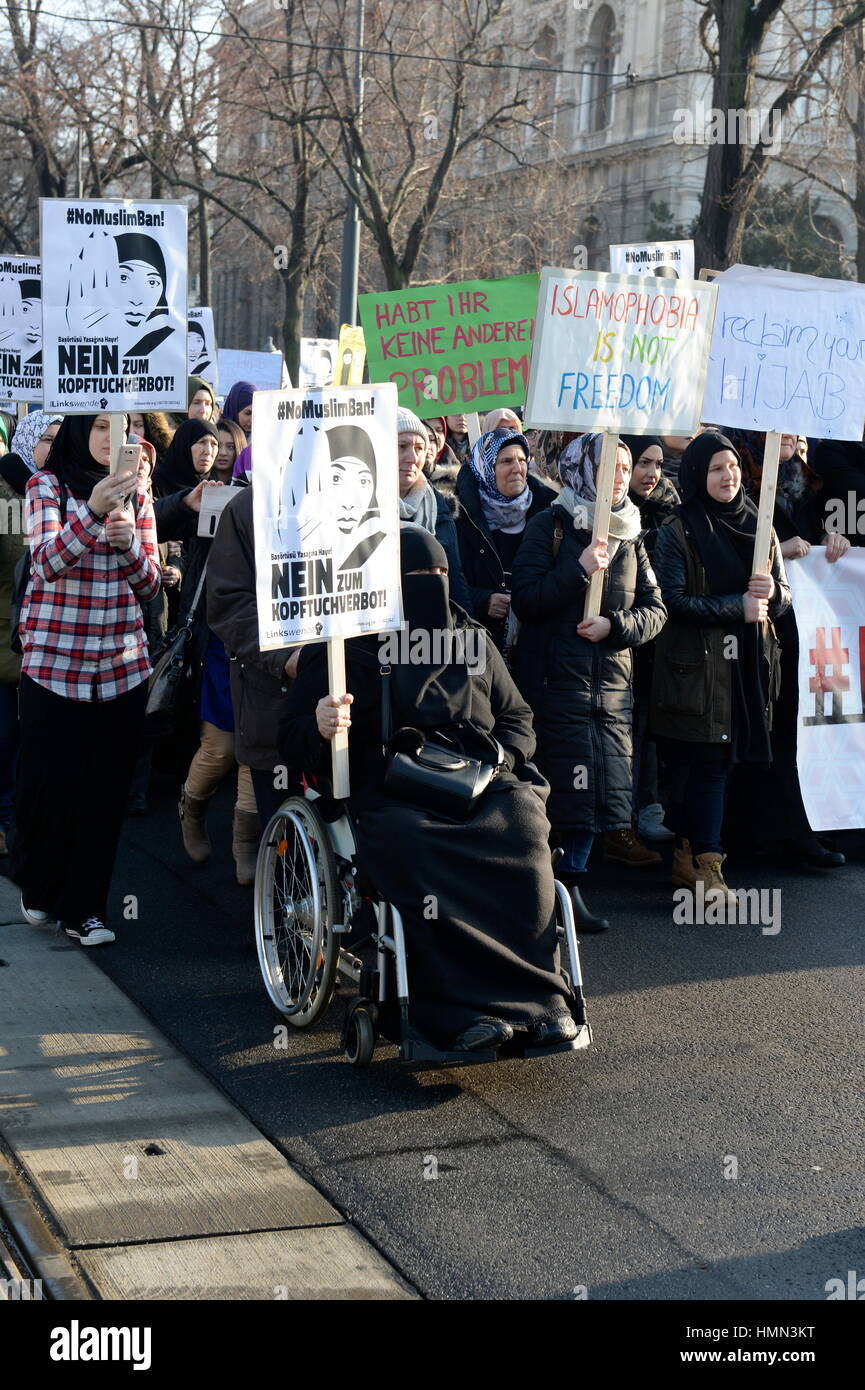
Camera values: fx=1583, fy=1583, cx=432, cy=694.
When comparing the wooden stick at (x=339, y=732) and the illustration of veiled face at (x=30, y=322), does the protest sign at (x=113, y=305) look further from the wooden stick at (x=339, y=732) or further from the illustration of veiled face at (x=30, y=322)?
the illustration of veiled face at (x=30, y=322)

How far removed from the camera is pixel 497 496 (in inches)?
284

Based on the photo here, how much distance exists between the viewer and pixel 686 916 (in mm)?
6566

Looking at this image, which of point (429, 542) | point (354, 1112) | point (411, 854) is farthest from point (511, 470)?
point (354, 1112)

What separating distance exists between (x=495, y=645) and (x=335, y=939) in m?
1.25

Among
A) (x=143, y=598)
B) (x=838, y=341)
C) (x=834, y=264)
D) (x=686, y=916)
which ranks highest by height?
(x=834, y=264)

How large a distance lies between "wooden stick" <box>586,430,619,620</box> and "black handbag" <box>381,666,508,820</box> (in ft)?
4.69

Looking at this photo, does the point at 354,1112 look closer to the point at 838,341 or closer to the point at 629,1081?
the point at 629,1081

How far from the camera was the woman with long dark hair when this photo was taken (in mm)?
5578

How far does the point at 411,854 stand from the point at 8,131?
3434 cm

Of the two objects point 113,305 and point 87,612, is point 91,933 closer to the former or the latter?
point 87,612

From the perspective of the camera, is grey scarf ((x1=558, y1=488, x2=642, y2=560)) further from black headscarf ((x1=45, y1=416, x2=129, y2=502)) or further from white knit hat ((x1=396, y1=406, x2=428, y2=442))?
black headscarf ((x1=45, y1=416, x2=129, y2=502))

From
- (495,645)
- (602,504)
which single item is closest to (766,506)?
(602,504)
